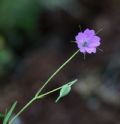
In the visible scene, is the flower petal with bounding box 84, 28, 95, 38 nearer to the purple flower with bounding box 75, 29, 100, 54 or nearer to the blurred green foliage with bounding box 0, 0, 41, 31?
the purple flower with bounding box 75, 29, 100, 54

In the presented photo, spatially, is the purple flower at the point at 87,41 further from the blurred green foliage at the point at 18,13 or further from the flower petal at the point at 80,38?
the blurred green foliage at the point at 18,13

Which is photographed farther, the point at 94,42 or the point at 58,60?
the point at 58,60

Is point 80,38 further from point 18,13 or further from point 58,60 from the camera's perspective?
point 18,13

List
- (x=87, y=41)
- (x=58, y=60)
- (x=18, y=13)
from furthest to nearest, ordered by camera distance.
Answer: (x=18, y=13)
(x=58, y=60)
(x=87, y=41)

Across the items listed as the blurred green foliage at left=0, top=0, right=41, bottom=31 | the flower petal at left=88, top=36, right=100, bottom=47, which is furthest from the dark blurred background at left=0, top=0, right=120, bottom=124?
the flower petal at left=88, top=36, right=100, bottom=47

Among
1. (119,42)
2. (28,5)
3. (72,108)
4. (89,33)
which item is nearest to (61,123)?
(72,108)

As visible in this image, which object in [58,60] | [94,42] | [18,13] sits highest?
[18,13]

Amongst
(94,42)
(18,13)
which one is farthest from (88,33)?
(18,13)
